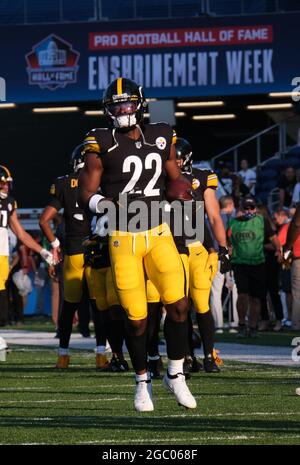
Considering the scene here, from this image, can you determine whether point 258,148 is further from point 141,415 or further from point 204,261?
point 141,415

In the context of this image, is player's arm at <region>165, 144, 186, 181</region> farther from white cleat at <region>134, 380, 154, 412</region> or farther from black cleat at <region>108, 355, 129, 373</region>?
black cleat at <region>108, 355, 129, 373</region>

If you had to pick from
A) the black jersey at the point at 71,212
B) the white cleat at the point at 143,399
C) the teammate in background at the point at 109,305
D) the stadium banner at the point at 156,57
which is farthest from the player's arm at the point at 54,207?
the stadium banner at the point at 156,57

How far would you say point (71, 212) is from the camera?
11695 mm

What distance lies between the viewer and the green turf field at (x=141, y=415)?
6266mm

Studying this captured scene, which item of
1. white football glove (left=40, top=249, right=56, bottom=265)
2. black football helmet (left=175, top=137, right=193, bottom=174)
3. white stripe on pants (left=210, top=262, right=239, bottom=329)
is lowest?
white stripe on pants (left=210, top=262, right=239, bottom=329)

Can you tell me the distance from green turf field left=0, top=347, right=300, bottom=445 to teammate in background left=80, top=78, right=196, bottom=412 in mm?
329

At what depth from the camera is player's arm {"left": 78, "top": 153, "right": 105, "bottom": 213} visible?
769 cm

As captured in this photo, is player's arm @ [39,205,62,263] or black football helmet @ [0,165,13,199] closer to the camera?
player's arm @ [39,205,62,263]

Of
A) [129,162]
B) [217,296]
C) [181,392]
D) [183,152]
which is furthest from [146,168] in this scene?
[217,296]

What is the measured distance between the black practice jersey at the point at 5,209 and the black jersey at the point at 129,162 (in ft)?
16.0

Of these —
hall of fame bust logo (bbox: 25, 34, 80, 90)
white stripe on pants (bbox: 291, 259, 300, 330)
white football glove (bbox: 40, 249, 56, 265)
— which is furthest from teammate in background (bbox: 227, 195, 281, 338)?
hall of fame bust logo (bbox: 25, 34, 80, 90)

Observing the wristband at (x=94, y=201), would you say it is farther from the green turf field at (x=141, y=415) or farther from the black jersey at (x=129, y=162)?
the green turf field at (x=141, y=415)

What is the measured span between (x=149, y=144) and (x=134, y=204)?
0.38m
